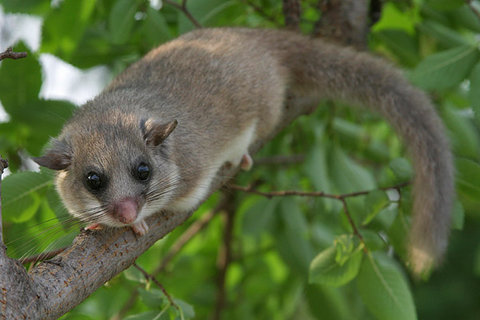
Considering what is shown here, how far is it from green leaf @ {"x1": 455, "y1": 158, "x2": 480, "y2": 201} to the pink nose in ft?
5.00

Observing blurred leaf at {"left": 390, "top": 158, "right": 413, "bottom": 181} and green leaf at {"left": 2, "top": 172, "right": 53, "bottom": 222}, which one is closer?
green leaf at {"left": 2, "top": 172, "right": 53, "bottom": 222}

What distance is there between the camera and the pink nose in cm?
245

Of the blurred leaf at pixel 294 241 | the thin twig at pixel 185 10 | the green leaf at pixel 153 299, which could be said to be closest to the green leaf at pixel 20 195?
the green leaf at pixel 153 299

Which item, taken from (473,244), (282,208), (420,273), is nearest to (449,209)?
(420,273)

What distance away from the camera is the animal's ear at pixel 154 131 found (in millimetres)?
2771

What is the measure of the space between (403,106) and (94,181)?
1.83 metres

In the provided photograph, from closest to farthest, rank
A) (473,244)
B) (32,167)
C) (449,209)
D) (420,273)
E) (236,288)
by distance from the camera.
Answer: (420,273), (449,209), (32,167), (236,288), (473,244)

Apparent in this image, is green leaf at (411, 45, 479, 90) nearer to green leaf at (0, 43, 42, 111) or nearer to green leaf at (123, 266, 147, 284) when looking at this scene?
green leaf at (123, 266, 147, 284)

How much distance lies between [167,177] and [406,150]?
138 cm

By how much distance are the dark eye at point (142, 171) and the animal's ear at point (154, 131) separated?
0.13 meters

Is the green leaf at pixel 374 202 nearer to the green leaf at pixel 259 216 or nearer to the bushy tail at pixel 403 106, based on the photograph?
the bushy tail at pixel 403 106

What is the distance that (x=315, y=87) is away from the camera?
3648 mm

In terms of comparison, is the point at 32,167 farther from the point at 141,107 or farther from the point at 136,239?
the point at 136,239

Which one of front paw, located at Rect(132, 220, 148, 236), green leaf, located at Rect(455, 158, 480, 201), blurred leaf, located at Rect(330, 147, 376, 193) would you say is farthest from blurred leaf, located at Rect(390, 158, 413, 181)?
front paw, located at Rect(132, 220, 148, 236)
